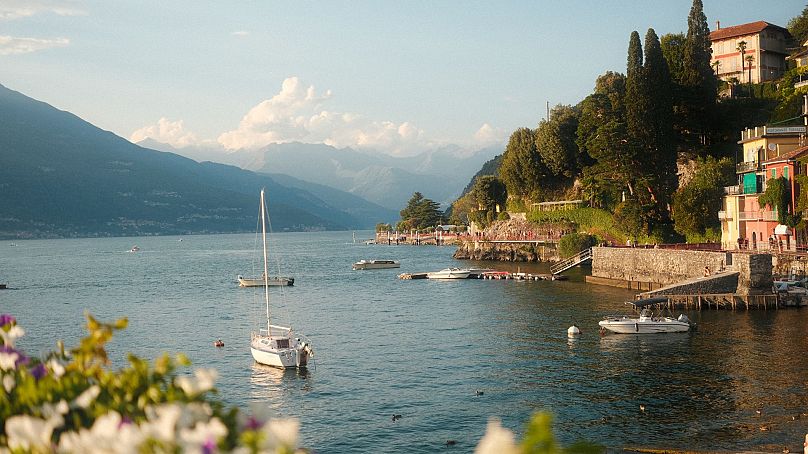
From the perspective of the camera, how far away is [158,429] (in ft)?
16.7

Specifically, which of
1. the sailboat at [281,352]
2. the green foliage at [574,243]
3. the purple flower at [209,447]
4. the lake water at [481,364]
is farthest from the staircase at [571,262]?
the purple flower at [209,447]

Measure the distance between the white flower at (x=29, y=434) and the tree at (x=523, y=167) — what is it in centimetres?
12098

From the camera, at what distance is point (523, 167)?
12650 centimetres

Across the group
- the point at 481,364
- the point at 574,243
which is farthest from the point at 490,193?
the point at 481,364

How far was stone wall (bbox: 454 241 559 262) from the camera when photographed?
394 ft

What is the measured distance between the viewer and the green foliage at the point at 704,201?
80312 mm

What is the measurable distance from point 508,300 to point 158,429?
68.1 meters

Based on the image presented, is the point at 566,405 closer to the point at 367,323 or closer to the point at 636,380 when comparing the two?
the point at 636,380

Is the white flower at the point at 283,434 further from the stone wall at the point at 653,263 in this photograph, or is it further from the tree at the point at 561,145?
the tree at the point at 561,145

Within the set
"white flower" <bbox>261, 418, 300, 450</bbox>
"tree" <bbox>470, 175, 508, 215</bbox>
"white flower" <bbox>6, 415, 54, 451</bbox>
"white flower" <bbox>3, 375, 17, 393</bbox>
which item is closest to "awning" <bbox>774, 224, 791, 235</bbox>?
"white flower" <bbox>3, 375, 17, 393</bbox>

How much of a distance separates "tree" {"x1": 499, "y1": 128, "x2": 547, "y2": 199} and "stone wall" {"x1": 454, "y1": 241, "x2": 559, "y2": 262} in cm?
922

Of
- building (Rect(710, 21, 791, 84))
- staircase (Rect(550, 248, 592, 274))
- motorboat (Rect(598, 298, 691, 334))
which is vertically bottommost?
motorboat (Rect(598, 298, 691, 334))

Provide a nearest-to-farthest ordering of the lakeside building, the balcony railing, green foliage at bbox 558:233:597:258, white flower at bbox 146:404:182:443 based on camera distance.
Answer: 1. white flower at bbox 146:404:182:443
2. the lakeside building
3. the balcony railing
4. green foliage at bbox 558:233:597:258

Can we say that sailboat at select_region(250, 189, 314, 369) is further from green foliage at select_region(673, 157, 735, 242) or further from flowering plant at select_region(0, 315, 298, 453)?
green foliage at select_region(673, 157, 735, 242)
